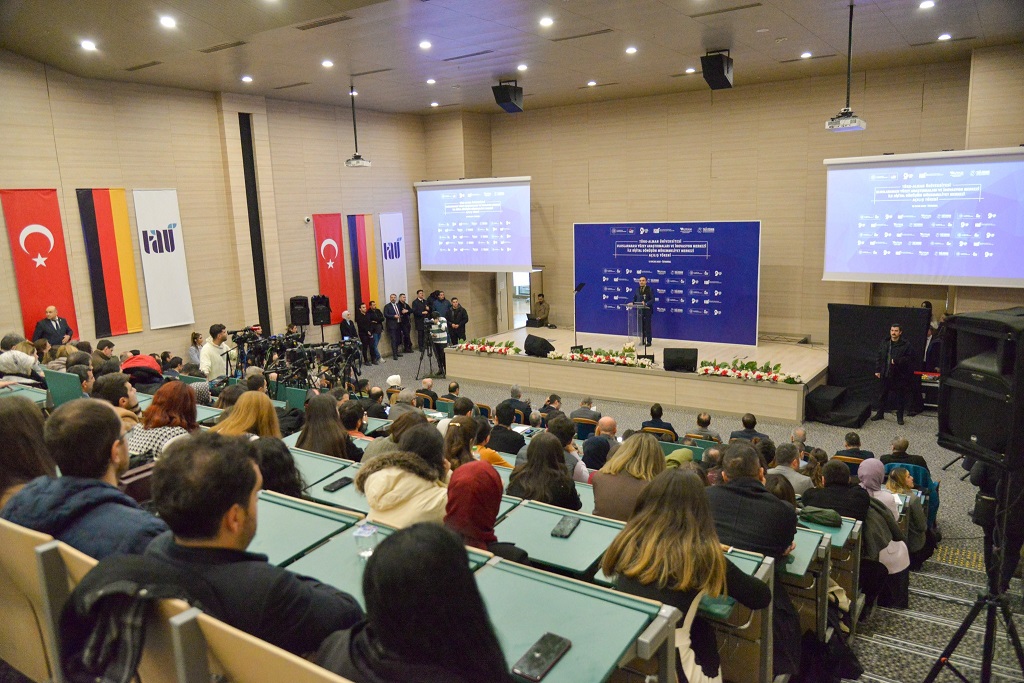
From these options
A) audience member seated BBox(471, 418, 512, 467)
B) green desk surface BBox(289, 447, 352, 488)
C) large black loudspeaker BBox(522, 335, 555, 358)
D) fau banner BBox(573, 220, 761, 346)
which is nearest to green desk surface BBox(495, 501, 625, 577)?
green desk surface BBox(289, 447, 352, 488)

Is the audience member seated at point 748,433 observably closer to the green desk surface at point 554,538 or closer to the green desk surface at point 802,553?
the green desk surface at point 802,553

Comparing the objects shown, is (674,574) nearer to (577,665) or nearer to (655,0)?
(577,665)

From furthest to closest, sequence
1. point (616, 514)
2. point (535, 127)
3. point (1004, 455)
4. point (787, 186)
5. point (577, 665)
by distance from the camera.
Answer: point (535, 127), point (787, 186), point (616, 514), point (1004, 455), point (577, 665)

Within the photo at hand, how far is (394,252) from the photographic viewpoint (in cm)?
1409

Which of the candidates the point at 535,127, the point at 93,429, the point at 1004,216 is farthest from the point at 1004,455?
the point at 535,127

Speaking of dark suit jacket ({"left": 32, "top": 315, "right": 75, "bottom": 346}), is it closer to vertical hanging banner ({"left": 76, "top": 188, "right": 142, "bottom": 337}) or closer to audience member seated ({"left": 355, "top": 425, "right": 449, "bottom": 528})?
vertical hanging banner ({"left": 76, "top": 188, "right": 142, "bottom": 337})

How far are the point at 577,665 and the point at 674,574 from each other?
0.65m

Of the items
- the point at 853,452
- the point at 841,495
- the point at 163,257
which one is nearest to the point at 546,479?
the point at 841,495

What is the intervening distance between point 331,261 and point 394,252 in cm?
157

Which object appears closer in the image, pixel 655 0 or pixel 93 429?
pixel 93 429

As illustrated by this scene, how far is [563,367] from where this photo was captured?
10594mm

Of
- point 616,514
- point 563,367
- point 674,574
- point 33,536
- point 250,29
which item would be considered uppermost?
point 250,29

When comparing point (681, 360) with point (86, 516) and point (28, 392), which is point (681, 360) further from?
point (86, 516)

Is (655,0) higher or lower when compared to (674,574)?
higher
